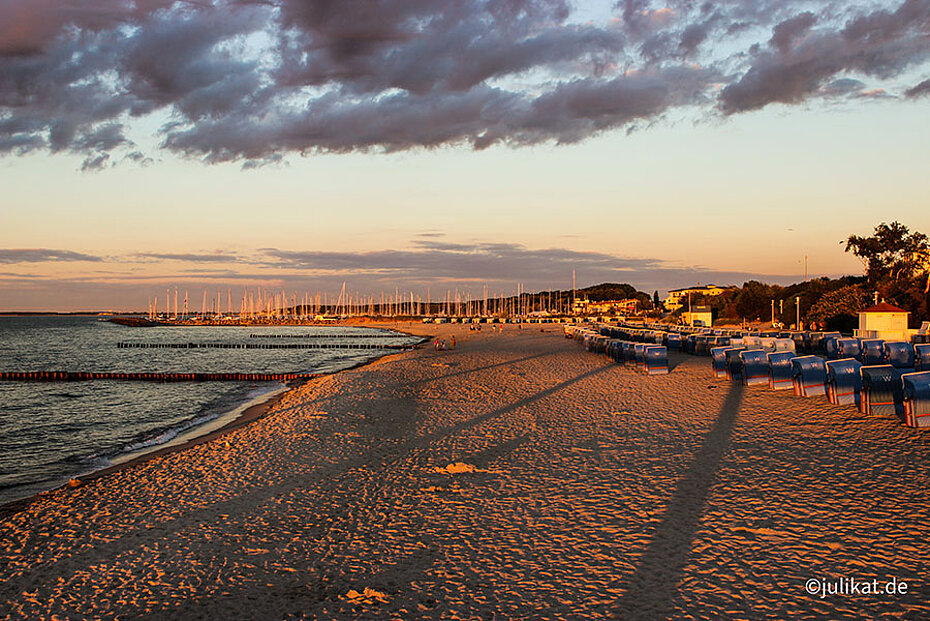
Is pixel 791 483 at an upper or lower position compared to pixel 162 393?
upper

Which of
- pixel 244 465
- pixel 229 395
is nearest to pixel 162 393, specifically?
pixel 229 395

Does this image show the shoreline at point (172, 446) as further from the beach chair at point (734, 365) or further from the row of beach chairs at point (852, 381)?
the beach chair at point (734, 365)

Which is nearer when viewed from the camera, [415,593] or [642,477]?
[415,593]

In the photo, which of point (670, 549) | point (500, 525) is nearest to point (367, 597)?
point (500, 525)

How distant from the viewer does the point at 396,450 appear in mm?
12062

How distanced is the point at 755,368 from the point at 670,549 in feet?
48.0

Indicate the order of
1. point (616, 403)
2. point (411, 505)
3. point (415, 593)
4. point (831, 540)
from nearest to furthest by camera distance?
point (415, 593), point (831, 540), point (411, 505), point (616, 403)

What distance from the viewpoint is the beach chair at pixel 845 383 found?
14.6 metres

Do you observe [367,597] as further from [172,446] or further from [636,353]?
[636,353]

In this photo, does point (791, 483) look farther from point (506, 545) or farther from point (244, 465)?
point (244, 465)

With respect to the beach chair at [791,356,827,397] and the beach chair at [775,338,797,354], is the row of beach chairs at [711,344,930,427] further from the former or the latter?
the beach chair at [775,338,797,354]

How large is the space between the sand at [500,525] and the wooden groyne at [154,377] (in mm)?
20225

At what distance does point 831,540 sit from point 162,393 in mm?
29074

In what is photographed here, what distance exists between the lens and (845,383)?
1472 cm
